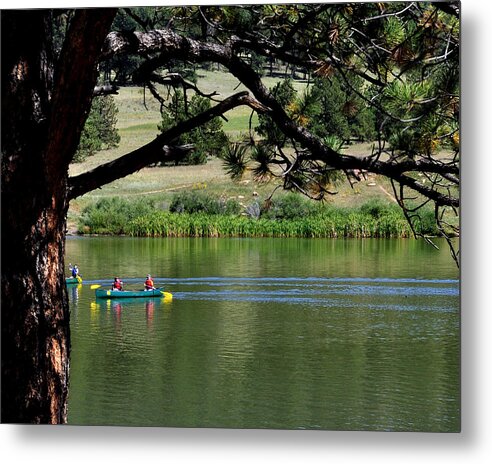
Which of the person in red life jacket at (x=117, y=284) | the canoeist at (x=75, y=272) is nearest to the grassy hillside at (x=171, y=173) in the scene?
the canoeist at (x=75, y=272)

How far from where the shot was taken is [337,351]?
14.0ft

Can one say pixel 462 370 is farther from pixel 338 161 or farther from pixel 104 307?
pixel 104 307

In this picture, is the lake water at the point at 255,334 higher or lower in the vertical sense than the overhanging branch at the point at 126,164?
lower

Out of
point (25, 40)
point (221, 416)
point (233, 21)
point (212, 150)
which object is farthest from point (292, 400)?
point (25, 40)

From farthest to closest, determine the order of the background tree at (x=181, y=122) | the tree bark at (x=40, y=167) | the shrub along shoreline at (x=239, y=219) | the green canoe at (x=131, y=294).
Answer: the green canoe at (x=131, y=294), the shrub along shoreline at (x=239, y=219), the background tree at (x=181, y=122), the tree bark at (x=40, y=167)

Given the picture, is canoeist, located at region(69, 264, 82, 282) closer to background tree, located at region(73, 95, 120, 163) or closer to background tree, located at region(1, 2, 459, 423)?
background tree, located at region(73, 95, 120, 163)

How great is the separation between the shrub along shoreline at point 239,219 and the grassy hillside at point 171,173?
47mm

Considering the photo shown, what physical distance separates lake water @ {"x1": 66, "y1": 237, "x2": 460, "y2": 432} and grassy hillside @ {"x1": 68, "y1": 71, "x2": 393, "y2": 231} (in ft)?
0.77

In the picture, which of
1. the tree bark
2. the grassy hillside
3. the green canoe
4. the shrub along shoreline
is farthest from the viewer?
the green canoe

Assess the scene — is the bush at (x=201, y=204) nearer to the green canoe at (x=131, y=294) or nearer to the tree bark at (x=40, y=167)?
the green canoe at (x=131, y=294)

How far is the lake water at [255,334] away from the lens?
421 cm

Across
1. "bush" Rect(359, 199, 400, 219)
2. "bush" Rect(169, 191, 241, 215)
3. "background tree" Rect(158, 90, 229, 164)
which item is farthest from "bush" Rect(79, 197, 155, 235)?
"bush" Rect(359, 199, 400, 219)

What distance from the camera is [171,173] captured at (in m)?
4.19

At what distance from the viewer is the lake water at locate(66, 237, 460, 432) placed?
4.21 meters
